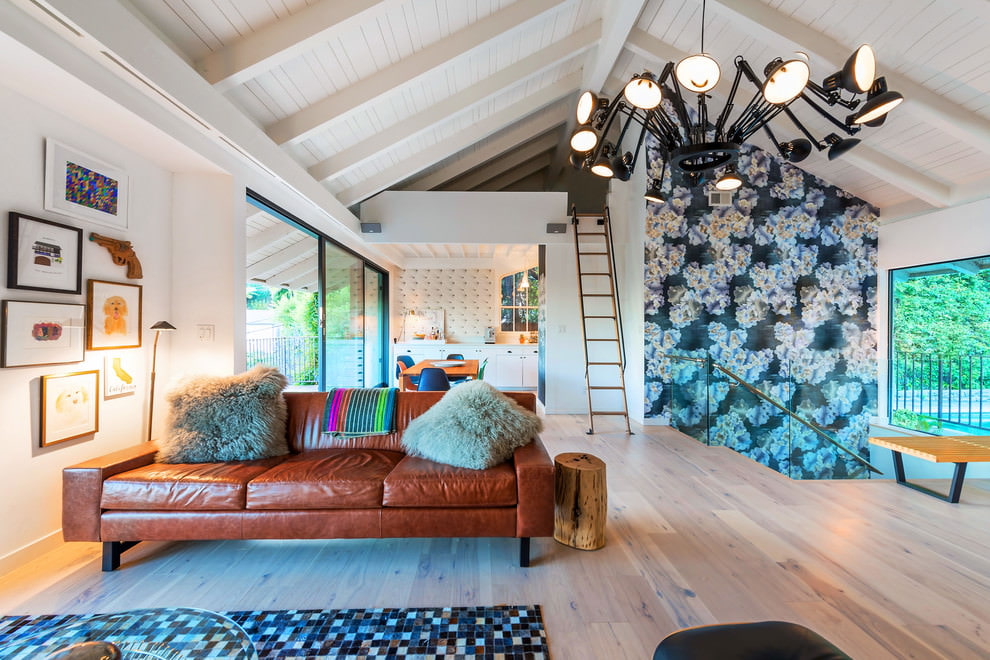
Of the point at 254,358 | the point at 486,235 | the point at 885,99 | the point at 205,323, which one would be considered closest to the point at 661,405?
the point at 486,235

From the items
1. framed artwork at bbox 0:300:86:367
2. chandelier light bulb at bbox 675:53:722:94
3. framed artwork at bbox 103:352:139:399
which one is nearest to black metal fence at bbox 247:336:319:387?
framed artwork at bbox 103:352:139:399

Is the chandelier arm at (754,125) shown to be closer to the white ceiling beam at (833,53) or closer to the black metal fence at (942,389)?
the white ceiling beam at (833,53)

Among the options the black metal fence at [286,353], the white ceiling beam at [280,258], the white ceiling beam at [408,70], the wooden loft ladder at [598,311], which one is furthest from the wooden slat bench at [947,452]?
the black metal fence at [286,353]

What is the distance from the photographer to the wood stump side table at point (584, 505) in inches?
90.8

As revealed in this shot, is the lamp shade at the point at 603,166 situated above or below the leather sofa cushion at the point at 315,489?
above

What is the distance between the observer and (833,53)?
327 centimetres

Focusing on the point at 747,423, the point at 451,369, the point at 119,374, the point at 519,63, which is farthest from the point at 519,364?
the point at 119,374

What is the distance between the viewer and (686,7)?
3.61 metres

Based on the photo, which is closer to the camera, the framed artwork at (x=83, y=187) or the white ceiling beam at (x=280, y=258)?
the framed artwork at (x=83, y=187)

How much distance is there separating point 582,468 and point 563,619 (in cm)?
73

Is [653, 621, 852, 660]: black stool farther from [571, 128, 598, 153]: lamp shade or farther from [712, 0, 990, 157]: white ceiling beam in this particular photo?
[712, 0, 990, 157]: white ceiling beam

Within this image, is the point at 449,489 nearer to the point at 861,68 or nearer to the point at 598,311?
the point at 861,68

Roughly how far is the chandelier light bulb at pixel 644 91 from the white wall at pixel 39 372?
2.94 meters

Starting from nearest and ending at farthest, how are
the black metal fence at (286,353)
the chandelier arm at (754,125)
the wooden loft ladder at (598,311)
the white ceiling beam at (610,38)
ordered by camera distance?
the chandelier arm at (754,125) → the white ceiling beam at (610,38) → the wooden loft ladder at (598,311) → the black metal fence at (286,353)
